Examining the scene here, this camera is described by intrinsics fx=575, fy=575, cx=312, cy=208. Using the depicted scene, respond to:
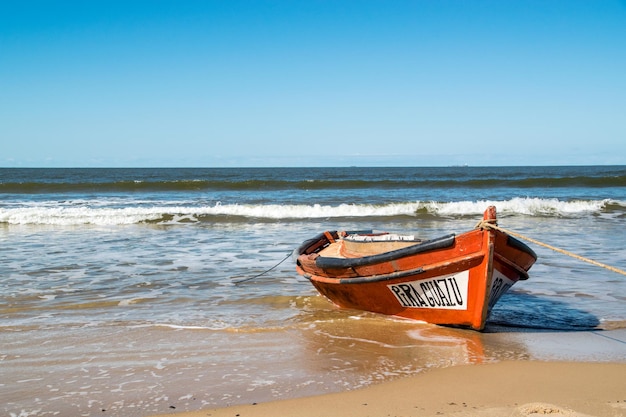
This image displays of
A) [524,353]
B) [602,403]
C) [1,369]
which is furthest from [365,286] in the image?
[1,369]

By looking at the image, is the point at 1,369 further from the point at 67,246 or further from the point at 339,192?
the point at 339,192

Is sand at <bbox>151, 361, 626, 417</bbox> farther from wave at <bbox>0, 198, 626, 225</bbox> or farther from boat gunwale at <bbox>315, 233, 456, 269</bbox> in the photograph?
wave at <bbox>0, 198, 626, 225</bbox>

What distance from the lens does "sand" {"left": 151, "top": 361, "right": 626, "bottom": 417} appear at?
3.75 meters

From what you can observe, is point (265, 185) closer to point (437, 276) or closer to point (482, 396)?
point (437, 276)

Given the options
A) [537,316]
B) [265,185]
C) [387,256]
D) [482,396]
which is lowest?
[537,316]

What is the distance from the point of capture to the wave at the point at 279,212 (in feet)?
62.5

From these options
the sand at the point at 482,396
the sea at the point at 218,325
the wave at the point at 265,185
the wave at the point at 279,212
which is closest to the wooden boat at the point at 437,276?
the sea at the point at 218,325

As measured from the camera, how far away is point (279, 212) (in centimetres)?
2091

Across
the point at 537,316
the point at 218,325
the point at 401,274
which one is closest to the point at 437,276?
the point at 401,274

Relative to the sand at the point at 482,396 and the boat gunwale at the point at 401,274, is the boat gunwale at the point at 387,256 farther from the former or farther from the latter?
the sand at the point at 482,396

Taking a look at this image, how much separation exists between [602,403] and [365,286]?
2837mm

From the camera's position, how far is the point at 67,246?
41.1 feet

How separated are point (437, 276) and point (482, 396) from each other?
1.72 meters

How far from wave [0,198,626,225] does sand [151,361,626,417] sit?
14.9m
